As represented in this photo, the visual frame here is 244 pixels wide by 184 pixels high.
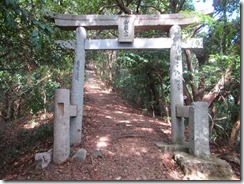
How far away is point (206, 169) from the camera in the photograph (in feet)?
12.7

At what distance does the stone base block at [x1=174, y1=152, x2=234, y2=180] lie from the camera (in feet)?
12.4

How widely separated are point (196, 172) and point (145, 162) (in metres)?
1.07

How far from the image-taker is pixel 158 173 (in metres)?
4.18

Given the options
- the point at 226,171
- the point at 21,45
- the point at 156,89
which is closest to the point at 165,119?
the point at 156,89

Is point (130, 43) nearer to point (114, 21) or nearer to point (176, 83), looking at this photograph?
point (114, 21)

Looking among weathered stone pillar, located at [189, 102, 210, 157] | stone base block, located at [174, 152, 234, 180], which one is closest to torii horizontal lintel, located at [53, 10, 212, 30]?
weathered stone pillar, located at [189, 102, 210, 157]

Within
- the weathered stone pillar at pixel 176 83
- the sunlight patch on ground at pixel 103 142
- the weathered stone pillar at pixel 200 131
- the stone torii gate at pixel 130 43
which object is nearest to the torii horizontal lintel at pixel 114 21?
the stone torii gate at pixel 130 43

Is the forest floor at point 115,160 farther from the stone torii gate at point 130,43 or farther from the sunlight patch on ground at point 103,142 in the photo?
the stone torii gate at point 130,43

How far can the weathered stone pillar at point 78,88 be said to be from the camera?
214 inches

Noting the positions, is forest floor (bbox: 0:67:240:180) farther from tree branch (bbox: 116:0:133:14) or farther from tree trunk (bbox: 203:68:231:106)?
tree branch (bbox: 116:0:133:14)

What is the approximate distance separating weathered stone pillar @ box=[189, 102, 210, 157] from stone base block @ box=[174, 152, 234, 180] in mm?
212

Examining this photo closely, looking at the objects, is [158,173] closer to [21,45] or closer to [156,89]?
[21,45]

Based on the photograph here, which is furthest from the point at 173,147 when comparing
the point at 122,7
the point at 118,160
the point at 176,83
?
the point at 122,7

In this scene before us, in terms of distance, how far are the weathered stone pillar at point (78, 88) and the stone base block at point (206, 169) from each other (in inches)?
104
